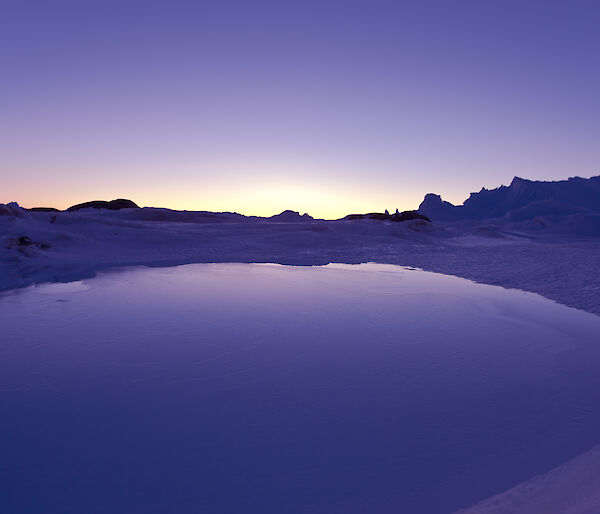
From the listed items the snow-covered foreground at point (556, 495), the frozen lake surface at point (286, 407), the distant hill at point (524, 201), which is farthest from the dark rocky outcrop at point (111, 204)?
the distant hill at point (524, 201)

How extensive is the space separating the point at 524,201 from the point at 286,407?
108 m

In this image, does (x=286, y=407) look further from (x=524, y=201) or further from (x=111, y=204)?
(x=524, y=201)

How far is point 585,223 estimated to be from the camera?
46125 mm

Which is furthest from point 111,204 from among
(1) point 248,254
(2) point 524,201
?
(2) point 524,201

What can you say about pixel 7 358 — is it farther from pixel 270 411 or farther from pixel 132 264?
pixel 132 264

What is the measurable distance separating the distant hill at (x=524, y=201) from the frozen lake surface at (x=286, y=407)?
79.7 metres

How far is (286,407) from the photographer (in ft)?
9.83

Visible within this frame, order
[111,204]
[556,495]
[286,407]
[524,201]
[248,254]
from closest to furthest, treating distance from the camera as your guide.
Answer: [556,495] → [286,407] → [248,254] → [111,204] → [524,201]

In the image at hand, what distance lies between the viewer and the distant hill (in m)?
74.9

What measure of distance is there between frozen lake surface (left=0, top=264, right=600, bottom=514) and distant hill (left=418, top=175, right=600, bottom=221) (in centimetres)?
7965

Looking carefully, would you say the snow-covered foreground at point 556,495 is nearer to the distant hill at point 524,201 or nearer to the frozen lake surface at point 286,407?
the frozen lake surface at point 286,407

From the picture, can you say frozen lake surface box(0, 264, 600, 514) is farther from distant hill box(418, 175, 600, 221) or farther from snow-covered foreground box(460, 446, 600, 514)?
distant hill box(418, 175, 600, 221)


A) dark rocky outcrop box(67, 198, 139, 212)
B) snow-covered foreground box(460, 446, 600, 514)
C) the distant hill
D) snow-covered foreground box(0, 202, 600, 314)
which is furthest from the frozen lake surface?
the distant hill

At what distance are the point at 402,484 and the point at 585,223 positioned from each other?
56.1m
